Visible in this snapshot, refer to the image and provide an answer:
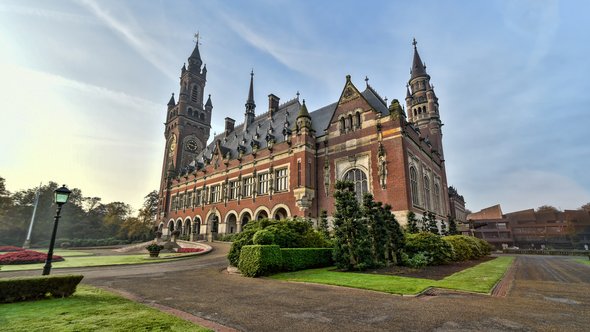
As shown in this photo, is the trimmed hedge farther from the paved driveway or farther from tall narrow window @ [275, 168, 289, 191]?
tall narrow window @ [275, 168, 289, 191]

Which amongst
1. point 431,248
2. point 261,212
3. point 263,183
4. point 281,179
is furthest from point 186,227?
point 431,248

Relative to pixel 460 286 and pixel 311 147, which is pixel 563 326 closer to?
pixel 460 286

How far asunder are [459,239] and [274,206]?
765 inches

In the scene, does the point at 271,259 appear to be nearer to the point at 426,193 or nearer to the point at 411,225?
the point at 411,225

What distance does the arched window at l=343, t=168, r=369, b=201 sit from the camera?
29092 millimetres

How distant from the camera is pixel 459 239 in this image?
71.4ft

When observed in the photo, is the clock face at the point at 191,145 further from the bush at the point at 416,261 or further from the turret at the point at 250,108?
the bush at the point at 416,261

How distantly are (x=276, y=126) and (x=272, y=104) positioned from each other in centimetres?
676

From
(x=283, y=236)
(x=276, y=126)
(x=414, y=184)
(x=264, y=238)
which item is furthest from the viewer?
(x=276, y=126)

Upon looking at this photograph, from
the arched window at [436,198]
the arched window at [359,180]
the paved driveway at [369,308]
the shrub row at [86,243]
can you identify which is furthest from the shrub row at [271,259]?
the shrub row at [86,243]

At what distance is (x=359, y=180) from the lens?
1164 inches

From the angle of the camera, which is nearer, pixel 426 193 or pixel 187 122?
pixel 426 193

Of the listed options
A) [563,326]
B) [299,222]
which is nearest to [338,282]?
[563,326]

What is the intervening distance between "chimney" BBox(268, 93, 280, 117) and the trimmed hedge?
38.7 metres
